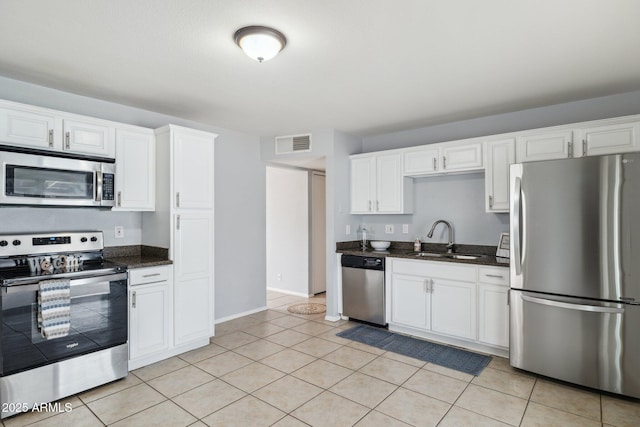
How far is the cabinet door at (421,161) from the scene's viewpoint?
411cm

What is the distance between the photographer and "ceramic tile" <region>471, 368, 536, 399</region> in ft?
9.05

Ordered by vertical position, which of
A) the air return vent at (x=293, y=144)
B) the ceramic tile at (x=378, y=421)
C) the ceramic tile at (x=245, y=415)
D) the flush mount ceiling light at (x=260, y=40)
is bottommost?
the ceramic tile at (x=378, y=421)

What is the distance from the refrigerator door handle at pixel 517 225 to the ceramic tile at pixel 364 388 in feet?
4.79

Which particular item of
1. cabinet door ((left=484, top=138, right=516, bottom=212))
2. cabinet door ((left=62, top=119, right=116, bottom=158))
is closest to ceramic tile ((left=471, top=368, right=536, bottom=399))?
cabinet door ((left=484, top=138, right=516, bottom=212))

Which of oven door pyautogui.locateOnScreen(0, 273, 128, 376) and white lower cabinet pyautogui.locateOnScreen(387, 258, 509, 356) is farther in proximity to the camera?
white lower cabinet pyautogui.locateOnScreen(387, 258, 509, 356)

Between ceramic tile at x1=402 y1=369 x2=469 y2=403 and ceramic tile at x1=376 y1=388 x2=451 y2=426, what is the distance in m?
0.08

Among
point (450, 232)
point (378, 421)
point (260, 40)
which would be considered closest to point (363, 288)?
point (450, 232)

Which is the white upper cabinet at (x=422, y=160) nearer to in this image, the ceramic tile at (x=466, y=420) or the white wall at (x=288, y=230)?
the white wall at (x=288, y=230)

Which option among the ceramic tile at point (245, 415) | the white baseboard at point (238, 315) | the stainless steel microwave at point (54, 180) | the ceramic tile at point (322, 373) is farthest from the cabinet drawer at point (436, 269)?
the stainless steel microwave at point (54, 180)

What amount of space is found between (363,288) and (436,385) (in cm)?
163

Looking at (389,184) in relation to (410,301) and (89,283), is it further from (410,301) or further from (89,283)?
(89,283)

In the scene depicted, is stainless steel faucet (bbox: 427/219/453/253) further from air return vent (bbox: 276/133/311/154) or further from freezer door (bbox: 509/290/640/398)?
air return vent (bbox: 276/133/311/154)

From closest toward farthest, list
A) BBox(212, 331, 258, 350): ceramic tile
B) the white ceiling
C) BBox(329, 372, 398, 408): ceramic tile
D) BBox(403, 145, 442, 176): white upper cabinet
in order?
1. the white ceiling
2. BBox(329, 372, 398, 408): ceramic tile
3. BBox(212, 331, 258, 350): ceramic tile
4. BBox(403, 145, 442, 176): white upper cabinet

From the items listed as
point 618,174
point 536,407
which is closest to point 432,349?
point 536,407
